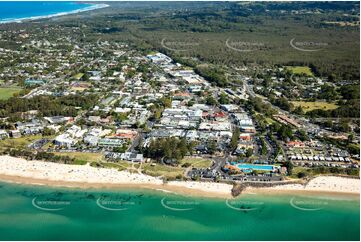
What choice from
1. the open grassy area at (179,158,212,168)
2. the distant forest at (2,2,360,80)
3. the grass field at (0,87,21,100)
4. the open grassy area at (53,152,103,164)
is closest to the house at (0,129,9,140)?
the open grassy area at (53,152,103,164)

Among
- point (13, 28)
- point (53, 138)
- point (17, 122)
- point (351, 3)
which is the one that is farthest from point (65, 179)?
point (351, 3)

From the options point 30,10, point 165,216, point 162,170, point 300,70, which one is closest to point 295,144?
point 162,170

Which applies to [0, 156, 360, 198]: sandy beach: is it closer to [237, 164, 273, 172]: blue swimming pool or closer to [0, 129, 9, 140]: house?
[237, 164, 273, 172]: blue swimming pool

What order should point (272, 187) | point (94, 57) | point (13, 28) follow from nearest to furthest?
point (272, 187) < point (94, 57) < point (13, 28)

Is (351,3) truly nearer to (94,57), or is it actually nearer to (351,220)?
(94,57)

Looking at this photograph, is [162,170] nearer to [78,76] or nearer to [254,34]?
[78,76]

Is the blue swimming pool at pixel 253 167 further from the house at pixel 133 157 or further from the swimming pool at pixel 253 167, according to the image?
the house at pixel 133 157
